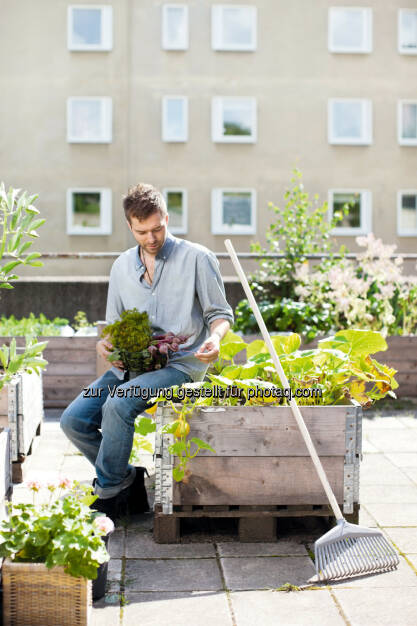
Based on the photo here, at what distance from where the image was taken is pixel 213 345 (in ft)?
12.0

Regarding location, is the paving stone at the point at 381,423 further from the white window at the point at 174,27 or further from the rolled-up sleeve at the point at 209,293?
the white window at the point at 174,27

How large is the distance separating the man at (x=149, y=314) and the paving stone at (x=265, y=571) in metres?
0.70

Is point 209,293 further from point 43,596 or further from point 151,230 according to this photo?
point 43,596

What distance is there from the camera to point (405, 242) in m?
20.5

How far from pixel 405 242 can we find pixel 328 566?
710 inches

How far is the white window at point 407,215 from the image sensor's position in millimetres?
20391

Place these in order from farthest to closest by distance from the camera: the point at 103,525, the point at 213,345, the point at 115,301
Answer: the point at 115,301 → the point at 213,345 → the point at 103,525

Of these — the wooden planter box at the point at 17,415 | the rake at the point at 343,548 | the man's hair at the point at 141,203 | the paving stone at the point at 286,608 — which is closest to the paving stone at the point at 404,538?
the rake at the point at 343,548

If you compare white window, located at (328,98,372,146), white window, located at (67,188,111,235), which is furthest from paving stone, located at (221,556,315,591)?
white window, located at (328,98,372,146)

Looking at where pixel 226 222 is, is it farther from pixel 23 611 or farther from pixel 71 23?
pixel 23 611

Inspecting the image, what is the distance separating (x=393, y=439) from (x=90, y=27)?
16.8 meters

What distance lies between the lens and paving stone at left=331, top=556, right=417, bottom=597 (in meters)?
3.14

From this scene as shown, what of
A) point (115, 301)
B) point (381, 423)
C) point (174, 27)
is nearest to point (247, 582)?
point (115, 301)

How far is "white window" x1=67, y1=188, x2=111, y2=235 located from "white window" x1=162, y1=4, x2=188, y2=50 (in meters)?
4.01
